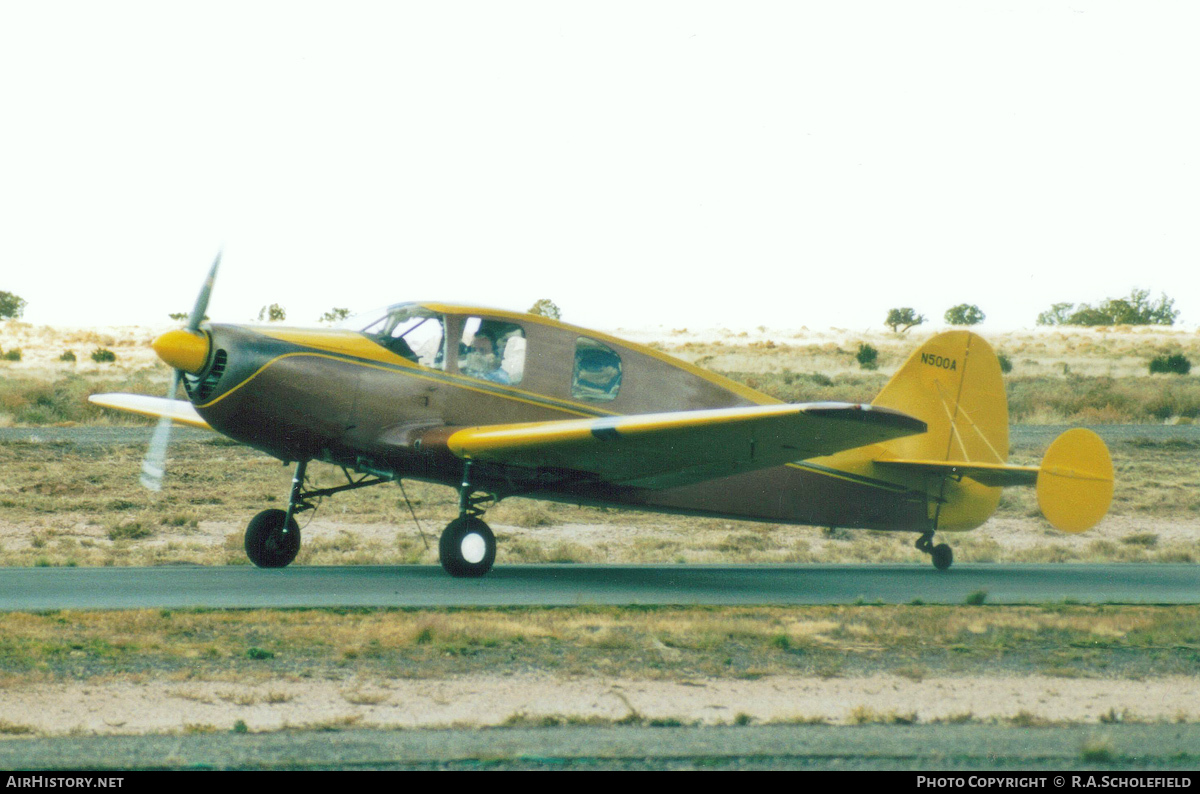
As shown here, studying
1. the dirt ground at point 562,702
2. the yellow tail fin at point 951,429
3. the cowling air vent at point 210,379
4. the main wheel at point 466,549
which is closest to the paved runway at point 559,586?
the main wheel at point 466,549

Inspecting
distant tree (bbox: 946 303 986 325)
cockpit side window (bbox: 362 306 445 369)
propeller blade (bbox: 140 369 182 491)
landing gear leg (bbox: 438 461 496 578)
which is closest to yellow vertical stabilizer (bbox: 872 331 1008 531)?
landing gear leg (bbox: 438 461 496 578)

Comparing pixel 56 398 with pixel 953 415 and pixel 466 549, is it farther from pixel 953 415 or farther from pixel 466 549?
pixel 953 415

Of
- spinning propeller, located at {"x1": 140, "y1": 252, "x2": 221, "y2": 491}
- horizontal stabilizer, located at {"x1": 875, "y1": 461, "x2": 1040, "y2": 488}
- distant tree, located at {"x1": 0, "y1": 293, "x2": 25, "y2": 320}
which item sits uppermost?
spinning propeller, located at {"x1": 140, "y1": 252, "x2": 221, "y2": 491}

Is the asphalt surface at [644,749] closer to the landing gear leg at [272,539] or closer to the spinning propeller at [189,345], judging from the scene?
the spinning propeller at [189,345]

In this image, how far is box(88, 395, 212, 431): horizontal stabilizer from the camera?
1409 cm

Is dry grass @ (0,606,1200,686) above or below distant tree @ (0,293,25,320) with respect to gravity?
above

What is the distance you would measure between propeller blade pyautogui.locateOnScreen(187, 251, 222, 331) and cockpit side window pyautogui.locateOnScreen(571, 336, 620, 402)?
3878mm

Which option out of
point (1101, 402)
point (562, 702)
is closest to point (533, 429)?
point (562, 702)

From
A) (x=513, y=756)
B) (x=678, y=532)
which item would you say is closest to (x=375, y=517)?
(x=678, y=532)

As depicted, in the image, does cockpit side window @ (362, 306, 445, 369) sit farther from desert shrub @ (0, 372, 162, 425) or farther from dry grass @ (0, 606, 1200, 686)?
desert shrub @ (0, 372, 162, 425)

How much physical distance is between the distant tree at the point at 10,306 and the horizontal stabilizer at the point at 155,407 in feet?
252

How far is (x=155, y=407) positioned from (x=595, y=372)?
21.0 feet

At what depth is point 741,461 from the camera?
442 inches

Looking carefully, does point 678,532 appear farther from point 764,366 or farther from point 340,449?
point 764,366
